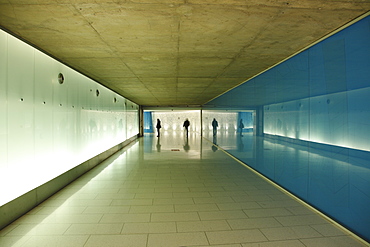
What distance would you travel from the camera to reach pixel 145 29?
358 centimetres

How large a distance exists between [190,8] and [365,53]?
2.39 m

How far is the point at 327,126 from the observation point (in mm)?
3660

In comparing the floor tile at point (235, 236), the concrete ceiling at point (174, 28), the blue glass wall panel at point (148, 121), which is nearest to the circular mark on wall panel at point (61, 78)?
the concrete ceiling at point (174, 28)

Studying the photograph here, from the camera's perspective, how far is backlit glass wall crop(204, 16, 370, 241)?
302cm

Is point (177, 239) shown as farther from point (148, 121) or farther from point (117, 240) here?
point (148, 121)

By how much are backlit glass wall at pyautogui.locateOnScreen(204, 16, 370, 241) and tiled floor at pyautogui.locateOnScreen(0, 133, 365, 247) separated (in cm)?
39

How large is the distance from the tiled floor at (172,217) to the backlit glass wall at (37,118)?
67 cm

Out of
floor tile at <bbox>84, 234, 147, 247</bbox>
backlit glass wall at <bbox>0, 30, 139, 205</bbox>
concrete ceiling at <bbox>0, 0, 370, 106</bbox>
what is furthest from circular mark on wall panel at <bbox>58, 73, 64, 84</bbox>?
floor tile at <bbox>84, 234, 147, 247</bbox>

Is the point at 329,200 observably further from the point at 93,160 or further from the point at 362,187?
the point at 93,160

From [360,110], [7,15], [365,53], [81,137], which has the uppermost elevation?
[7,15]

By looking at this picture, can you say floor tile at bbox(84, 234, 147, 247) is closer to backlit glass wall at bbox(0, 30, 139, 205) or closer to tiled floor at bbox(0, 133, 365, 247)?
tiled floor at bbox(0, 133, 365, 247)

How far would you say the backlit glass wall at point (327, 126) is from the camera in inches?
119

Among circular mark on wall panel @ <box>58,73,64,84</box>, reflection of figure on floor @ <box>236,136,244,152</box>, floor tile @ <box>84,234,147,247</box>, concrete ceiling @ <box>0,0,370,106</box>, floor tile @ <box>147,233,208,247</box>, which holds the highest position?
concrete ceiling @ <box>0,0,370,106</box>

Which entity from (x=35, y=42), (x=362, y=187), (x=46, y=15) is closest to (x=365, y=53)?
(x=362, y=187)
